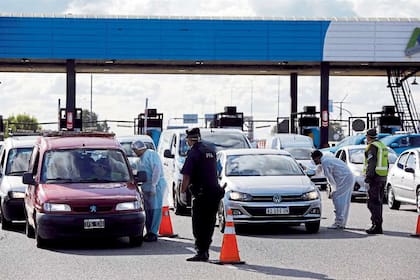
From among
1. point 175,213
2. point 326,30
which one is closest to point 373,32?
point 326,30

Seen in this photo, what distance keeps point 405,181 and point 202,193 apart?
1127 centimetres

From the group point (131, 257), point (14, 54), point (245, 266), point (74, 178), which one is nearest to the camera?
point (245, 266)

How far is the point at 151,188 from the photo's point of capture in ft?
57.4

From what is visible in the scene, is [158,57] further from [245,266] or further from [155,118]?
[245,266]

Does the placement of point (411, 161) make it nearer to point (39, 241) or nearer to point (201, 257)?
point (39, 241)

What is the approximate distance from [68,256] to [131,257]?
0.94 m

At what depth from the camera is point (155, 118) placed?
47.8 m

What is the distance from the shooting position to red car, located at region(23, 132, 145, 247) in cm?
1561

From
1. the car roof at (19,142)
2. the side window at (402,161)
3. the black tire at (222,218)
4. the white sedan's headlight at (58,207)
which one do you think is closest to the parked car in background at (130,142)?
the car roof at (19,142)

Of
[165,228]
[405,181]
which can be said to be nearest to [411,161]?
[405,181]

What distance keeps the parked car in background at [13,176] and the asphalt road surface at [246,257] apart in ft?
1.21

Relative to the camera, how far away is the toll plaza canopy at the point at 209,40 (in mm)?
45156

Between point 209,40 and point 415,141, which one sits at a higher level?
point 209,40

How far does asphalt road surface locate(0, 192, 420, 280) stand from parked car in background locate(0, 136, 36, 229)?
1.21 feet
